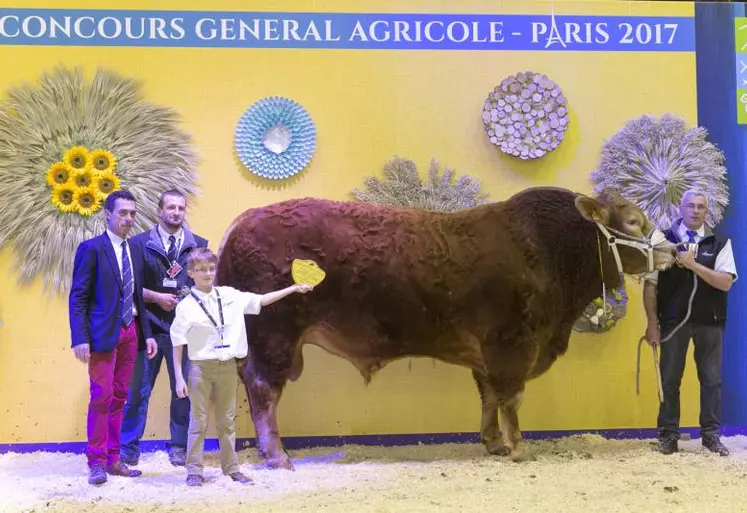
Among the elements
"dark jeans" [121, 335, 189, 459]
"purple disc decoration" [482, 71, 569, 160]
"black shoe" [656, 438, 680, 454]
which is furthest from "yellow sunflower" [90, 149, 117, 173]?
"black shoe" [656, 438, 680, 454]

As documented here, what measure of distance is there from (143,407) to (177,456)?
1.20ft

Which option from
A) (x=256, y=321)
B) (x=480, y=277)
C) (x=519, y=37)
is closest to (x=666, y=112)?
(x=519, y=37)

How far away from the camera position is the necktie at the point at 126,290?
12.2ft

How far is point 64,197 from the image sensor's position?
15.2 feet

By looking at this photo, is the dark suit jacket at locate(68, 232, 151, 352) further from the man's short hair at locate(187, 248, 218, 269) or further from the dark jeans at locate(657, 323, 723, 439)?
the dark jeans at locate(657, 323, 723, 439)

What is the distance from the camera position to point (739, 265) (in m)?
4.99

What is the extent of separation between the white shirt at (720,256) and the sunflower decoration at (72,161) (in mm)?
3205

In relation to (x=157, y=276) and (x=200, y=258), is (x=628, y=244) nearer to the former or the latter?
(x=200, y=258)

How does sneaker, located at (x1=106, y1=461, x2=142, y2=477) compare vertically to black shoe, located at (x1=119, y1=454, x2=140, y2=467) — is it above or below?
above

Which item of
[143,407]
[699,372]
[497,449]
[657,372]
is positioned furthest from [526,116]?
[143,407]

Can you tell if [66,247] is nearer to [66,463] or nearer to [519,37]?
[66,463]

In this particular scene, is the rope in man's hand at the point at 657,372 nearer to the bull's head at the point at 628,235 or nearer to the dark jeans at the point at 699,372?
the dark jeans at the point at 699,372

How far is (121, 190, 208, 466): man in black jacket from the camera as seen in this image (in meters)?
4.13

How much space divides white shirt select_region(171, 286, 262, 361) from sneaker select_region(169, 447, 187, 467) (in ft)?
3.27
